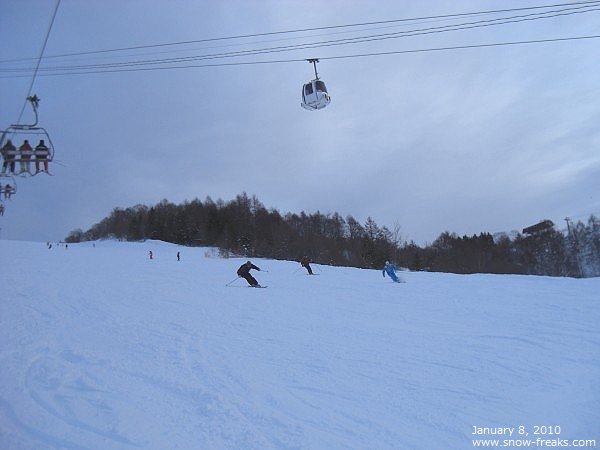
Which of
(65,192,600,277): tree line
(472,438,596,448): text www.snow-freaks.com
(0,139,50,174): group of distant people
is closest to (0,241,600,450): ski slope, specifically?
(472,438,596,448): text www.snow-freaks.com

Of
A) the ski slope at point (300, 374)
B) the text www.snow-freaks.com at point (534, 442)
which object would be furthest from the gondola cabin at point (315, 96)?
the text www.snow-freaks.com at point (534, 442)

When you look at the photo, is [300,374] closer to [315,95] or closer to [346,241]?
[315,95]

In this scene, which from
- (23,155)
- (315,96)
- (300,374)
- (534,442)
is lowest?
(534,442)

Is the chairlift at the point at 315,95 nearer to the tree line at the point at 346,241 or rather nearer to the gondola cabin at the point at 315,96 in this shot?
the gondola cabin at the point at 315,96

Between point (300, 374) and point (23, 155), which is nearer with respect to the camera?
point (300, 374)

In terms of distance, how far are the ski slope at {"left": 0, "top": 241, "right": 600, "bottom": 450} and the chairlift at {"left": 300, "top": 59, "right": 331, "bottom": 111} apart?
620cm

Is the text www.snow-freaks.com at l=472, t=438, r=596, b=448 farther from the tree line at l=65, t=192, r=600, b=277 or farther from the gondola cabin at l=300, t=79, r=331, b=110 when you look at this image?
the tree line at l=65, t=192, r=600, b=277

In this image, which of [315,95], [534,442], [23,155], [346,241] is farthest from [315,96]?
[346,241]

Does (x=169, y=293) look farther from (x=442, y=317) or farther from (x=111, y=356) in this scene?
(x=442, y=317)

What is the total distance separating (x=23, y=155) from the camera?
32.2ft

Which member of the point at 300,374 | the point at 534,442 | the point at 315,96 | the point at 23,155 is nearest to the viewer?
the point at 534,442

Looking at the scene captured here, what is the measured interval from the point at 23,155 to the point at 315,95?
26.3ft

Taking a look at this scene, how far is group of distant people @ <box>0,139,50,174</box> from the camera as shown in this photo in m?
9.74

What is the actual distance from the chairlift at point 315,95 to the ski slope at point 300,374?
20.3 feet
